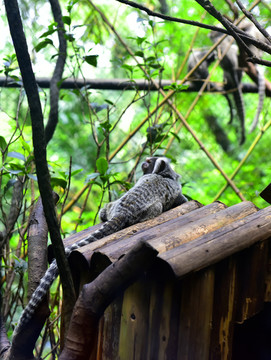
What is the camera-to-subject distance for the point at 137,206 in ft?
6.86

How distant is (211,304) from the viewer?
1.44m

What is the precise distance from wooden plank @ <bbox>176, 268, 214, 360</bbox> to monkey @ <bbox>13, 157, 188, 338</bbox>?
19.4 inches

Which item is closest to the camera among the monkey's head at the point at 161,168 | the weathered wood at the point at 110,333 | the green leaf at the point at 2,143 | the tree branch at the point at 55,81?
the weathered wood at the point at 110,333

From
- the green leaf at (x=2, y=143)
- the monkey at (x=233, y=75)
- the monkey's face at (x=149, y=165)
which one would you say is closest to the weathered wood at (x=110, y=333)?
the green leaf at (x=2, y=143)

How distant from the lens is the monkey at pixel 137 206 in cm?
161

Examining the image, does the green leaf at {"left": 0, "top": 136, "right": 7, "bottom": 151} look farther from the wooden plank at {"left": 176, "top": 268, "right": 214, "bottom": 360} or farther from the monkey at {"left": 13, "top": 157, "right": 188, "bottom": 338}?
the wooden plank at {"left": 176, "top": 268, "right": 214, "bottom": 360}

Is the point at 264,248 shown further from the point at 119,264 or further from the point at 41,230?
the point at 41,230

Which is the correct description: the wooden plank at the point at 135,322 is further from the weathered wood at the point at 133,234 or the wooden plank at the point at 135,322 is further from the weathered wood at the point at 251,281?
the weathered wood at the point at 251,281

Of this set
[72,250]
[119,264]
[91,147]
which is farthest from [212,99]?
→ [119,264]

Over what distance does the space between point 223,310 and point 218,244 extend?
0.25 meters

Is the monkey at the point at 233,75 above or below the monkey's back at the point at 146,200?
above

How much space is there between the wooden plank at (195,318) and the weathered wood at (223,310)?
0.05m

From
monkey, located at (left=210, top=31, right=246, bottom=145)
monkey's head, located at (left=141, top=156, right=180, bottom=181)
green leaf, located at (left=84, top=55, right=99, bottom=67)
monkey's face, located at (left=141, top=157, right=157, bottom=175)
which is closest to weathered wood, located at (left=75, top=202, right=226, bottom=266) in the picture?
monkey's head, located at (left=141, top=156, right=180, bottom=181)

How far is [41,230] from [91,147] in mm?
5678
